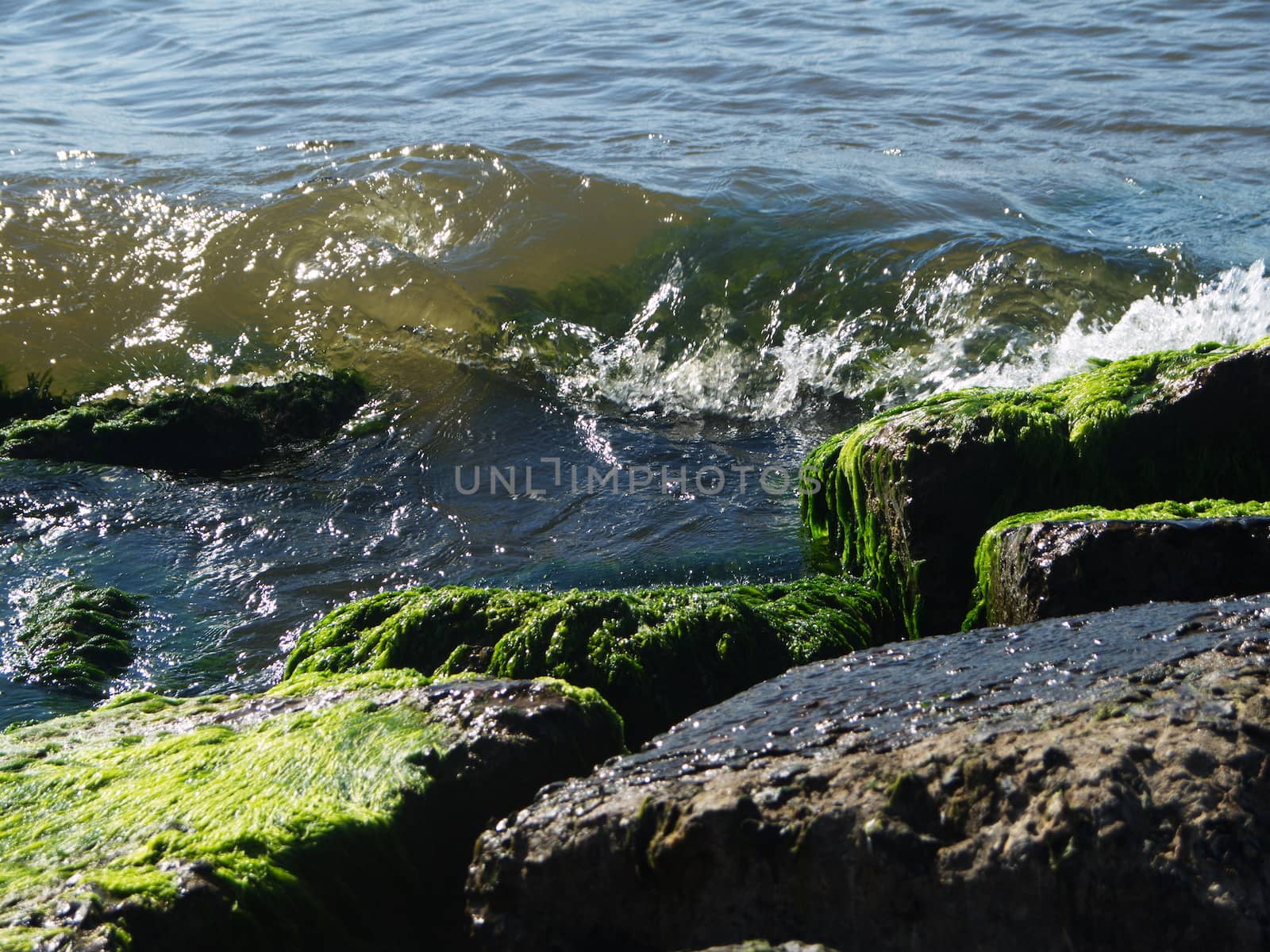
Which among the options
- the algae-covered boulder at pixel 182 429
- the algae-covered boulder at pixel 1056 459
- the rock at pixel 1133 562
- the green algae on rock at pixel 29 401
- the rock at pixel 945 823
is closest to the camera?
the rock at pixel 945 823

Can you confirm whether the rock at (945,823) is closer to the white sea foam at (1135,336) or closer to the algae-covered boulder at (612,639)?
the algae-covered boulder at (612,639)

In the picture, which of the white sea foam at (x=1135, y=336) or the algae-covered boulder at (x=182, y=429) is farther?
A: the white sea foam at (x=1135, y=336)

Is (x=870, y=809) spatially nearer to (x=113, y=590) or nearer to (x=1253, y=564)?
(x=1253, y=564)

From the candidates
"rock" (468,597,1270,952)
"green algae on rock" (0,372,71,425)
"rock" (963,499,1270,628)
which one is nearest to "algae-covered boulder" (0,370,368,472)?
"green algae on rock" (0,372,71,425)

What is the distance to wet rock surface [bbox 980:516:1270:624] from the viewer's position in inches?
127

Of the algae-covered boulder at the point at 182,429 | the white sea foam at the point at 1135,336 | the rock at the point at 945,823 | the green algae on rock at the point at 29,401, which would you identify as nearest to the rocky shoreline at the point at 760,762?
the rock at the point at 945,823

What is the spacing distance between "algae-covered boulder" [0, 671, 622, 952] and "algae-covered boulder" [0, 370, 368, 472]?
11.0 feet

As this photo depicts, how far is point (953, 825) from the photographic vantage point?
2141 millimetres

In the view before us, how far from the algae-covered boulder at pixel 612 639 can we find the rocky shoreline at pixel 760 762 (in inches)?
0.4

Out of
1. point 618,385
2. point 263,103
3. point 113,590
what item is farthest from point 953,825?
point 263,103

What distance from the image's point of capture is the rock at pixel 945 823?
2016mm

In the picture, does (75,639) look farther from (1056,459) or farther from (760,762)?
(1056,459)

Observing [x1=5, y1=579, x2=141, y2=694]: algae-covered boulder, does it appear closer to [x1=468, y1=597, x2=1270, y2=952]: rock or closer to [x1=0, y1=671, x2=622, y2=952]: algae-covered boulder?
[x1=0, y1=671, x2=622, y2=952]: algae-covered boulder

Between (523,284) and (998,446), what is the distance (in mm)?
5022
